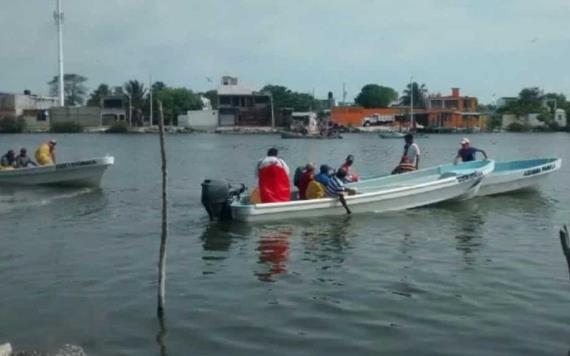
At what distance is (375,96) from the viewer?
143 metres

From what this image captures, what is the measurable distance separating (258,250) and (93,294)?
3.94 metres

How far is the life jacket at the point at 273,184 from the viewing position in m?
17.1

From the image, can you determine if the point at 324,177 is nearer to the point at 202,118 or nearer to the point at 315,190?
the point at 315,190

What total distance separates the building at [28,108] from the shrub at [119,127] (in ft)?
41.7

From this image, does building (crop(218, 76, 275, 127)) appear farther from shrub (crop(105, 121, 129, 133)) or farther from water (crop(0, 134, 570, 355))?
water (crop(0, 134, 570, 355))

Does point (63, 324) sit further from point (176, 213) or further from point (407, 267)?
point (176, 213)

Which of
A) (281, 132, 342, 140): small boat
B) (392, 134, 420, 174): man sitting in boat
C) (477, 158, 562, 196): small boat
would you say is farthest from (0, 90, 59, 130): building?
(477, 158, 562, 196): small boat

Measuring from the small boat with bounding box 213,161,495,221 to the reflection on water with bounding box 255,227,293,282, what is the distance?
0.66 meters

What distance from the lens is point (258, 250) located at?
14703 millimetres

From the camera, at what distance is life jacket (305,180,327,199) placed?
17984mm

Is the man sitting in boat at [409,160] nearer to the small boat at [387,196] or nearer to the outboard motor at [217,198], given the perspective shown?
the small boat at [387,196]

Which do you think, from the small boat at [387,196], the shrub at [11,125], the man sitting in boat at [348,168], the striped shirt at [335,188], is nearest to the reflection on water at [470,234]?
the small boat at [387,196]

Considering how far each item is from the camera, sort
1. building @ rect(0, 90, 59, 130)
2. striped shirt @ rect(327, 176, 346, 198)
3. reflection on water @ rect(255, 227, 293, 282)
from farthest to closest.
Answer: building @ rect(0, 90, 59, 130), striped shirt @ rect(327, 176, 346, 198), reflection on water @ rect(255, 227, 293, 282)

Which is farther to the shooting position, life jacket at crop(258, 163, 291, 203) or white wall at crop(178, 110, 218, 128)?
white wall at crop(178, 110, 218, 128)
